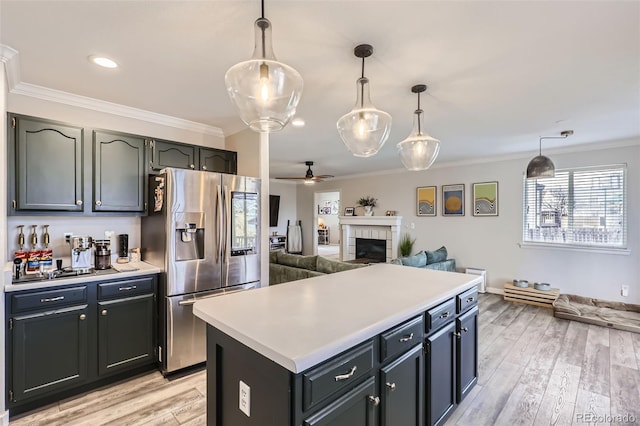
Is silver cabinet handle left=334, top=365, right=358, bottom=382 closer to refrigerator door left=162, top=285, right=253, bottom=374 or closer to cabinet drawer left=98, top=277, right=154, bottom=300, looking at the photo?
refrigerator door left=162, top=285, right=253, bottom=374

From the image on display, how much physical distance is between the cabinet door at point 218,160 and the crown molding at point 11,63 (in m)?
1.49

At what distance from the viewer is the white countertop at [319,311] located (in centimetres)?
112

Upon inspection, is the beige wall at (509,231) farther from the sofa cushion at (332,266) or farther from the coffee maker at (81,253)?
the coffee maker at (81,253)

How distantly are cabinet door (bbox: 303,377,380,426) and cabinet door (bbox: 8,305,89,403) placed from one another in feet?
7.26

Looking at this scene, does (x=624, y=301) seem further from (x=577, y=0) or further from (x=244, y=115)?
(x=244, y=115)

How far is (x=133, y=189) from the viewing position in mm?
2871

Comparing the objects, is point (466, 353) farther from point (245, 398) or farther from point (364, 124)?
point (364, 124)

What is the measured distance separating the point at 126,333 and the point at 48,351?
0.49m

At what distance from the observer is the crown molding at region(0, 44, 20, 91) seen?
6.25ft

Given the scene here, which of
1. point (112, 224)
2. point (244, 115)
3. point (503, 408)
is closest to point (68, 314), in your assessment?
point (112, 224)

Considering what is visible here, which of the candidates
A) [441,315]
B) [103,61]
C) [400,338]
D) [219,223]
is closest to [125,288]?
[219,223]

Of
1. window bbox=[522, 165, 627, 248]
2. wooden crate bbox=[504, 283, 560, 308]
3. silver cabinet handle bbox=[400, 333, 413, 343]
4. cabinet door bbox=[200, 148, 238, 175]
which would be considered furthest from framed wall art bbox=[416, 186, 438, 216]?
silver cabinet handle bbox=[400, 333, 413, 343]

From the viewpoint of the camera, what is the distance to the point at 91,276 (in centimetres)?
238

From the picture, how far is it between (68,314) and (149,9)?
222cm
